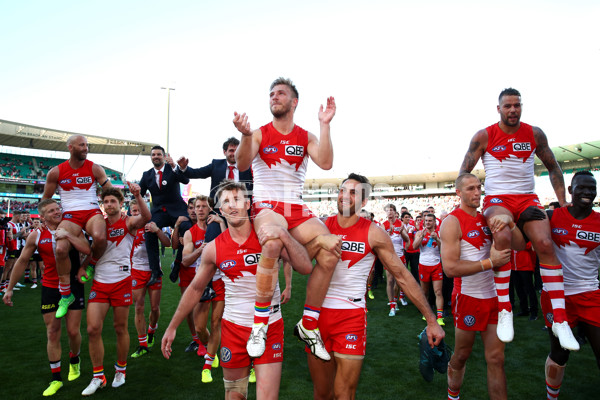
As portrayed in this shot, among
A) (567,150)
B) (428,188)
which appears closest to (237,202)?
(567,150)

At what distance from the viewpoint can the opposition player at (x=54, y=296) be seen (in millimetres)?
5761

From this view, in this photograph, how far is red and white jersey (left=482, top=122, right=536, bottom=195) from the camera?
4.78 m

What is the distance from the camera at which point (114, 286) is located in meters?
5.95

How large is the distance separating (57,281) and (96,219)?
1.31 m

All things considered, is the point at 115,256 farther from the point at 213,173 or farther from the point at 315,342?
the point at 315,342

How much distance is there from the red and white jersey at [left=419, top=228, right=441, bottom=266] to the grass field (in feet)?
5.16

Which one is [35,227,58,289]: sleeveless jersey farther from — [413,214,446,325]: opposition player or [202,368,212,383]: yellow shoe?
[413,214,446,325]: opposition player

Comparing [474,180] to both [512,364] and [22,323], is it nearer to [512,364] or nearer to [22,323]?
[512,364]

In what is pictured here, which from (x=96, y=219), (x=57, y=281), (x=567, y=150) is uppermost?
(x=567, y=150)

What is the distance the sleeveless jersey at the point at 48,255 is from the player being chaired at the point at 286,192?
167 inches

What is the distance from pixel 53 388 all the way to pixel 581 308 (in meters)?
7.43

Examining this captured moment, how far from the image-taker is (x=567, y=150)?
1742 inches

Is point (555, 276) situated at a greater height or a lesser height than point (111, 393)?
greater

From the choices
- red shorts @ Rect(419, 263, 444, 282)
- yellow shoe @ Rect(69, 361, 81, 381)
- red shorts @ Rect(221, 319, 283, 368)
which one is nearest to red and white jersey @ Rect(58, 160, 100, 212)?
yellow shoe @ Rect(69, 361, 81, 381)
